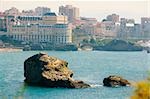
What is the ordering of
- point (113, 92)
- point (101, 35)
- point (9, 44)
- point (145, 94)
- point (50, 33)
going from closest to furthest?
point (145, 94) → point (113, 92) → point (9, 44) → point (50, 33) → point (101, 35)

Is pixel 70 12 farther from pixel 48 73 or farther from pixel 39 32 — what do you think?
pixel 48 73

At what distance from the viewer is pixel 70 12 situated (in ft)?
300

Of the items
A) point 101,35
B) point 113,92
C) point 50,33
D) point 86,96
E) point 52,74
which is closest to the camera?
point 86,96

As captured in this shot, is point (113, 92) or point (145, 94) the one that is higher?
point (145, 94)

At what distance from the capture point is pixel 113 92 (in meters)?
19.2

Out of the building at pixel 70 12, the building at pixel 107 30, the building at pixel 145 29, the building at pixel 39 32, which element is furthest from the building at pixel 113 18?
the building at pixel 39 32

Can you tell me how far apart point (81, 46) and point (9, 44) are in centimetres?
814

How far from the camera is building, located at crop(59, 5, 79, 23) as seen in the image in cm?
9100

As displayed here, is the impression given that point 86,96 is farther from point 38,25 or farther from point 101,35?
point 101,35

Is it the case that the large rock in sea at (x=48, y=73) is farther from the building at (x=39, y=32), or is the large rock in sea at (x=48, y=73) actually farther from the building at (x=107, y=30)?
the building at (x=107, y=30)

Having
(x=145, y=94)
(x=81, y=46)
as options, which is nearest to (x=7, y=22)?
(x=81, y=46)

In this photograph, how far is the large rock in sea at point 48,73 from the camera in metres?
21.0

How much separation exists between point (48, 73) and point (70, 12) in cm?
7024

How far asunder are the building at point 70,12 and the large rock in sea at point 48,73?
68108 millimetres
